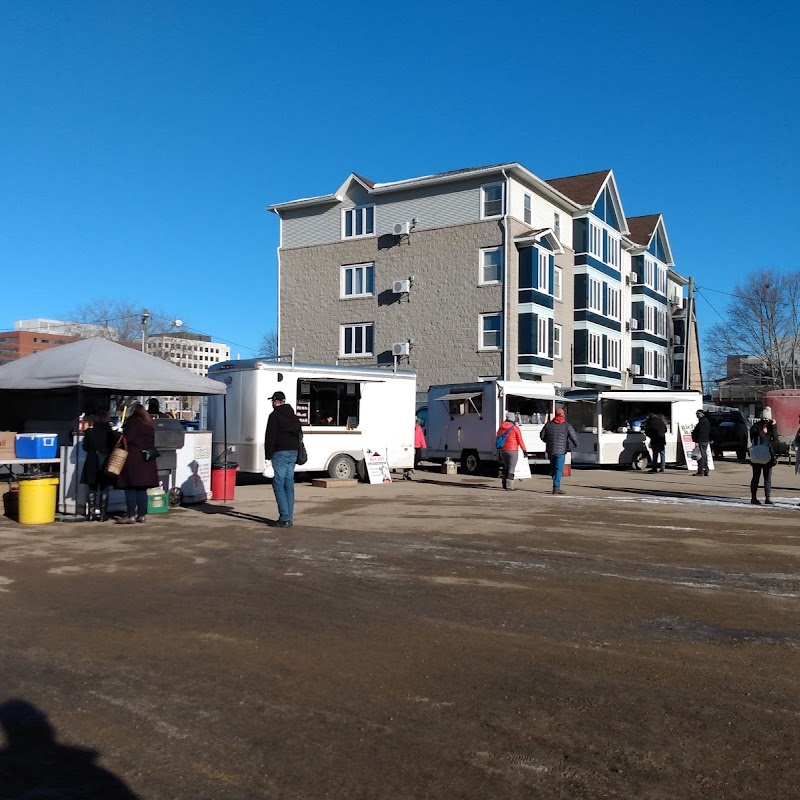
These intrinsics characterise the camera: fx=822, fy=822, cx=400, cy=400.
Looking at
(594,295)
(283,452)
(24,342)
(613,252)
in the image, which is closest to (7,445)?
(283,452)

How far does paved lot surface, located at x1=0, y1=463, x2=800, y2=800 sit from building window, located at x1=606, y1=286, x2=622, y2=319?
131 feet

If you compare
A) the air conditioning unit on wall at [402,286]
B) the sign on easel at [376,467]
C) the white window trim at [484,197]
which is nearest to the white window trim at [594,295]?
the white window trim at [484,197]

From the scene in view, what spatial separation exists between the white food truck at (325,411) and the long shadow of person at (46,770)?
470 inches

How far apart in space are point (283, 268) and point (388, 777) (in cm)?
4352

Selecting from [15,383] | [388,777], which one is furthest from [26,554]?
[388,777]

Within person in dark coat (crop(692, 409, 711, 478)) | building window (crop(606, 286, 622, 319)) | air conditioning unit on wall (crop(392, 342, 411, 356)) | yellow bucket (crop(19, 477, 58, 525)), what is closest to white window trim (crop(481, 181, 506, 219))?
air conditioning unit on wall (crop(392, 342, 411, 356))

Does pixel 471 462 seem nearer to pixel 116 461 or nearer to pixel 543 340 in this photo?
pixel 116 461

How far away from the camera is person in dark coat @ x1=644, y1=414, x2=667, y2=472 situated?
77.5ft

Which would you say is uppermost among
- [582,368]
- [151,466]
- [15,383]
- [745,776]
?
[582,368]

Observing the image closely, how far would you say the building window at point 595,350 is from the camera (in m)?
46.2

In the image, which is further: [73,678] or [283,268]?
[283,268]

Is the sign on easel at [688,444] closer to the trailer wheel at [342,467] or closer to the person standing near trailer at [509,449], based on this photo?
the person standing near trailer at [509,449]

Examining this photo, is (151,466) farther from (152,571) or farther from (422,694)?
(422,694)

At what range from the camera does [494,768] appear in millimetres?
3793
